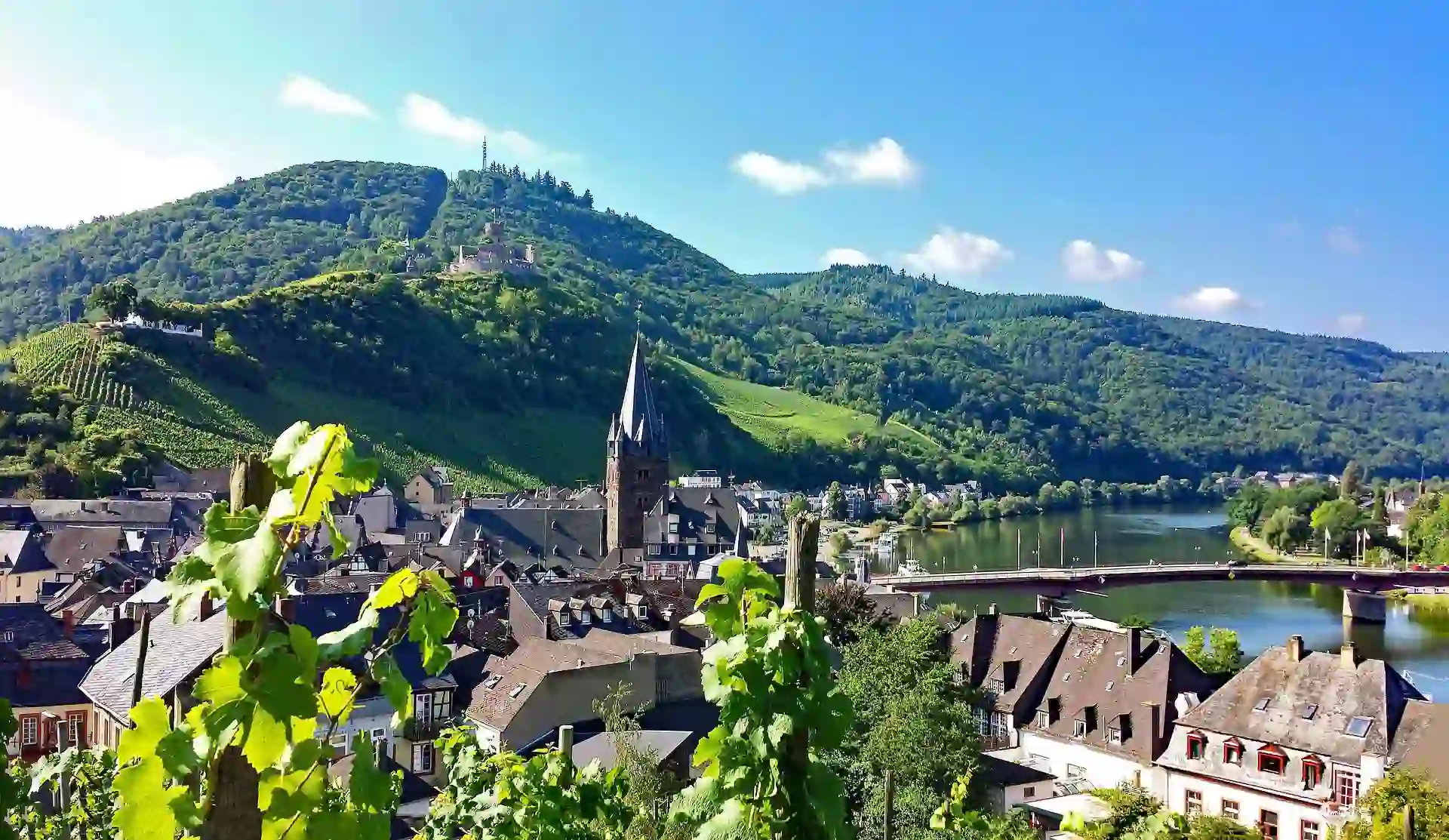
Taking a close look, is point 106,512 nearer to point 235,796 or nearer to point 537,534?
point 537,534

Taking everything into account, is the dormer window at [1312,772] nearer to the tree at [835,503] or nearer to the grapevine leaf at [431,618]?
the grapevine leaf at [431,618]

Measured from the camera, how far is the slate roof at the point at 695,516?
62.8m

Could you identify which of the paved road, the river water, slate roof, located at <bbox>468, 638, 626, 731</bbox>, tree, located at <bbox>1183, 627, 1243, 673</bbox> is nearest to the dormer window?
tree, located at <bbox>1183, 627, 1243, 673</bbox>

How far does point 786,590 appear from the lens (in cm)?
471

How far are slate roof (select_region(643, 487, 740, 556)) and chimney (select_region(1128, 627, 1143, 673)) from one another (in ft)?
114

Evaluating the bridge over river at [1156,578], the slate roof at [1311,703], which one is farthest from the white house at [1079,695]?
the bridge over river at [1156,578]

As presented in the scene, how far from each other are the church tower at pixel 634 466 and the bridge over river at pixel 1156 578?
1398 centimetres

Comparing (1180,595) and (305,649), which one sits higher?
(305,649)

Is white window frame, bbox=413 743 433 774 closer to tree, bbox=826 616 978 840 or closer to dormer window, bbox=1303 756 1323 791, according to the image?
tree, bbox=826 616 978 840

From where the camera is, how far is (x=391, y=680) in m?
2.85

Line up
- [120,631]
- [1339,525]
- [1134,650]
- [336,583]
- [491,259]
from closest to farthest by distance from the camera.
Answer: [120,631]
[1134,650]
[336,583]
[1339,525]
[491,259]

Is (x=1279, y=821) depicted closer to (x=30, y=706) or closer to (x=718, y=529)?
(x=30, y=706)

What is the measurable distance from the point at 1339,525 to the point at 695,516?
203 ft

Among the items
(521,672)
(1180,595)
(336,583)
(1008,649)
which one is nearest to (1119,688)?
(1008,649)
